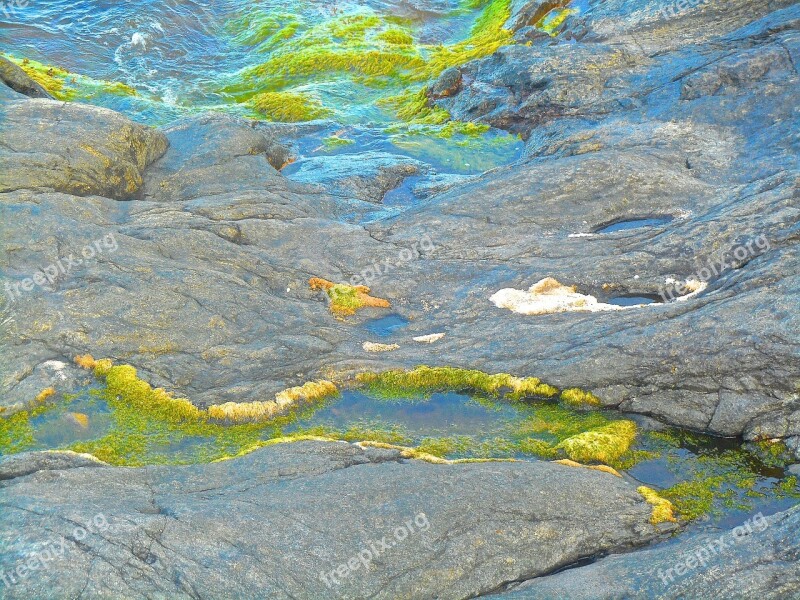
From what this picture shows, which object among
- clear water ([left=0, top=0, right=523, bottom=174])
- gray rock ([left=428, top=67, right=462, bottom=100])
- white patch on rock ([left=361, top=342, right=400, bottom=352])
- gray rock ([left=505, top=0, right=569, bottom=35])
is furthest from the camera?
gray rock ([left=505, top=0, right=569, bottom=35])

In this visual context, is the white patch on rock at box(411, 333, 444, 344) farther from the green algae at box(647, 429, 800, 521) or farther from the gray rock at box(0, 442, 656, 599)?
the green algae at box(647, 429, 800, 521)

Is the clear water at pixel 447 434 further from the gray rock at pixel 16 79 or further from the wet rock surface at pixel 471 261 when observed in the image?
the gray rock at pixel 16 79

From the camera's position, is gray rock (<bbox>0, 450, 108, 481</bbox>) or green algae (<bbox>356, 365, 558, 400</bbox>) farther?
green algae (<bbox>356, 365, 558, 400</bbox>)

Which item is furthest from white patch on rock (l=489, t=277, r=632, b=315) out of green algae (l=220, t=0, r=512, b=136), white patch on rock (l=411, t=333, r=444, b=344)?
green algae (l=220, t=0, r=512, b=136)

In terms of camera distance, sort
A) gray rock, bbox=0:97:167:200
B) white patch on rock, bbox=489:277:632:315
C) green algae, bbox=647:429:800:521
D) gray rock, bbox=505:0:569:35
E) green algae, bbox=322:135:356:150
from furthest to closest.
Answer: gray rock, bbox=505:0:569:35 < green algae, bbox=322:135:356:150 < gray rock, bbox=0:97:167:200 < white patch on rock, bbox=489:277:632:315 < green algae, bbox=647:429:800:521

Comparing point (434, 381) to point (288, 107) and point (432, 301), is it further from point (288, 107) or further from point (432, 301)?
point (288, 107)

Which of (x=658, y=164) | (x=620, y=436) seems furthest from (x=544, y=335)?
(x=658, y=164)
